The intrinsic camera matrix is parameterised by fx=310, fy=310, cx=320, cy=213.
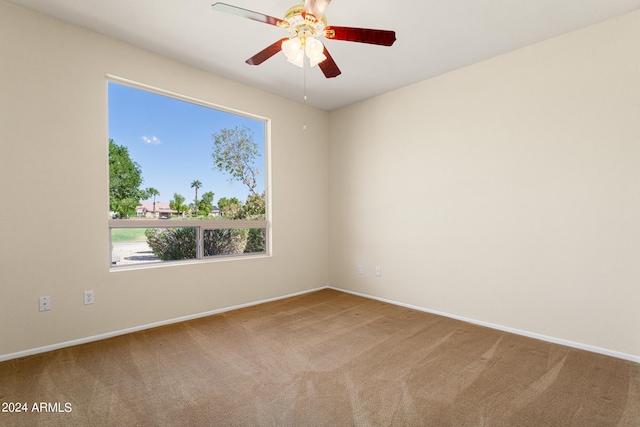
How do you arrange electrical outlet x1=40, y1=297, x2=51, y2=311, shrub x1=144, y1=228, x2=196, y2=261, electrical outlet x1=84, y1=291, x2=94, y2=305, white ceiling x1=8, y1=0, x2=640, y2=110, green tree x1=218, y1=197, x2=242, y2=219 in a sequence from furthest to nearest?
green tree x1=218, y1=197, x2=242, y2=219 → shrub x1=144, y1=228, x2=196, y2=261 → electrical outlet x1=84, y1=291, x2=94, y2=305 → electrical outlet x1=40, y1=297, x2=51, y2=311 → white ceiling x1=8, y1=0, x2=640, y2=110

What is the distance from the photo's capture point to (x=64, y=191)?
8.52ft

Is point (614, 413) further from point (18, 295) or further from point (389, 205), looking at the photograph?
point (18, 295)

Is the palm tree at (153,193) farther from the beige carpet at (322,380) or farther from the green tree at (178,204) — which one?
the beige carpet at (322,380)

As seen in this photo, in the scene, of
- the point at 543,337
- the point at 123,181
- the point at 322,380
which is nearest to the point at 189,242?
the point at 123,181

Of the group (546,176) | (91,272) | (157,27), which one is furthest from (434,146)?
(91,272)

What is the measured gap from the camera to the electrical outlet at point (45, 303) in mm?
2480

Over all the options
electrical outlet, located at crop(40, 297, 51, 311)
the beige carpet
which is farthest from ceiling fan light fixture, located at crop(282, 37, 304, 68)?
electrical outlet, located at crop(40, 297, 51, 311)

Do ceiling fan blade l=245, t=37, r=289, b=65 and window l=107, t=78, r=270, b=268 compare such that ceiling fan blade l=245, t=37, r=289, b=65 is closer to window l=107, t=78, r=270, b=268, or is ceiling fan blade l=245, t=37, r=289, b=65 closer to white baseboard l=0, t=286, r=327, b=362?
window l=107, t=78, r=270, b=268

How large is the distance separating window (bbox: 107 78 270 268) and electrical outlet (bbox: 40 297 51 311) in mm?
548

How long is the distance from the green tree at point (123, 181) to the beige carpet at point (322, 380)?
4.00 ft

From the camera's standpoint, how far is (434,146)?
357cm

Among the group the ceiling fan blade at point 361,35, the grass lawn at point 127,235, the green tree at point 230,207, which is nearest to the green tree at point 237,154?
the green tree at point 230,207

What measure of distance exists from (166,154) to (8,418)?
2401 mm

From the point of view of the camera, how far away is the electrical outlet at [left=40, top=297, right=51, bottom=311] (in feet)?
8.14
